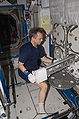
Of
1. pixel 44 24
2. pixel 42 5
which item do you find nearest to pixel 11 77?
pixel 44 24

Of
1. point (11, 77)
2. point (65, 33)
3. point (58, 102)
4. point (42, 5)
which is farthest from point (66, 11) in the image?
point (11, 77)

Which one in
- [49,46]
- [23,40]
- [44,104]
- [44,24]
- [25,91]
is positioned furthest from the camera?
[23,40]

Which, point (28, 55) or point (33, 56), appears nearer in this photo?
point (28, 55)

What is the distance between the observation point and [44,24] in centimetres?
340

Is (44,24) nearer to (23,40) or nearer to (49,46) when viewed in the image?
(49,46)

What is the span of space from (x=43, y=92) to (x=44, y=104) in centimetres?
41

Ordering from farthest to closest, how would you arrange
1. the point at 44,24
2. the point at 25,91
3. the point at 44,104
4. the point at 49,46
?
1. the point at 49,46
2. the point at 44,24
3. the point at 25,91
4. the point at 44,104

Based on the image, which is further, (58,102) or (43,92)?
(58,102)

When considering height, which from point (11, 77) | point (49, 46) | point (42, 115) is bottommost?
point (42, 115)

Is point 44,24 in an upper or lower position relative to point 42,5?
lower

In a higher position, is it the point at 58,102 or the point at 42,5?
the point at 42,5

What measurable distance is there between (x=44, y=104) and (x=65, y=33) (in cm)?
196

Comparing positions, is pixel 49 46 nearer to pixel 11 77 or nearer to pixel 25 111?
pixel 11 77

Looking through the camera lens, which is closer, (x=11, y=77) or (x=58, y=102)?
(x=58, y=102)
